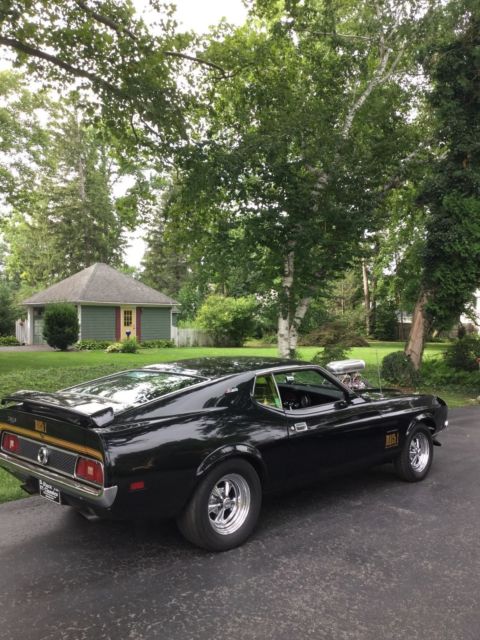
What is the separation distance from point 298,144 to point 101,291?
71.8ft

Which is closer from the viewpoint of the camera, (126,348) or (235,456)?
(235,456)

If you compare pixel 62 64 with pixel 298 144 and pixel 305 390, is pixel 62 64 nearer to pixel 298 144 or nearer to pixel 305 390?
pixel 298 144

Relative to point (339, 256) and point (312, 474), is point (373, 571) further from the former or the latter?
point (339, 256)

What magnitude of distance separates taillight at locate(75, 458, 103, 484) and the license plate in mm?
292

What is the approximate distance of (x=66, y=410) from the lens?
3.68m

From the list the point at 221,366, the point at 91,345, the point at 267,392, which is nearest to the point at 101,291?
the point at 91,345

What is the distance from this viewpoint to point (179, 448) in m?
3.62

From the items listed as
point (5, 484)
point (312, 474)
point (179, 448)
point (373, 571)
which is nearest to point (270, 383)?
→ point (312, 474)

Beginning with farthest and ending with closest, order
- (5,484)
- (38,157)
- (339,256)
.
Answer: (38,157)
(339,256)
(5,484)

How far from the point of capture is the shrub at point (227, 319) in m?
32.4

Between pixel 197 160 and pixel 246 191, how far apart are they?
1153mm

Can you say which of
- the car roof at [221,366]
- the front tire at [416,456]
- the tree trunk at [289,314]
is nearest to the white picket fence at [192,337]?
the tree trunk at [289,314]

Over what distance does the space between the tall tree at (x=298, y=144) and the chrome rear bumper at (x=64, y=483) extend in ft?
22.8

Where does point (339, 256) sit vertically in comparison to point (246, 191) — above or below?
below
